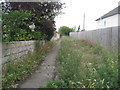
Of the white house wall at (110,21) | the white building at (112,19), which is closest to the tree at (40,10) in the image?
the white building at (112,19)

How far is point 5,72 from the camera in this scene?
354 centimetres

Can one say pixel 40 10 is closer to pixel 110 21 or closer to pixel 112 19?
pixel 112 19

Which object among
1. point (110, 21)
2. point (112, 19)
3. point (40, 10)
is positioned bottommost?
point (40, 10)

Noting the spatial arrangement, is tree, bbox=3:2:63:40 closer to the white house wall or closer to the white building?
the white building

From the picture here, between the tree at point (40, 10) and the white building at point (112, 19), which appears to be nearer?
the tree at point (40, 10)

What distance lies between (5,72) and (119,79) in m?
2.60

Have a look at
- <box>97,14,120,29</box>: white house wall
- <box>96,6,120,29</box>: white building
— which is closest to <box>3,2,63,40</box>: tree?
<box>96,6,120,29</box>: white building

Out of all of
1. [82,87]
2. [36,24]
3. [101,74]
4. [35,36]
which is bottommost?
[82,87]

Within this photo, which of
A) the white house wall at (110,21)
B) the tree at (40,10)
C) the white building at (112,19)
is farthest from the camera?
the white house wall at (110,21)

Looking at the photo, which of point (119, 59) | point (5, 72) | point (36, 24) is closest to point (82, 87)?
point (119, 59)

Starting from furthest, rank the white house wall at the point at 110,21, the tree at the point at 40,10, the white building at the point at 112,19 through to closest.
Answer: the white house wall at the point at 110,21 → the white building at the point at 112,19 → the tree at the point at 40,10

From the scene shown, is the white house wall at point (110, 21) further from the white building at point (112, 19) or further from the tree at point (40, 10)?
the tree at point (40, 10)

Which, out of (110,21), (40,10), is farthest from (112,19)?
(40,10)

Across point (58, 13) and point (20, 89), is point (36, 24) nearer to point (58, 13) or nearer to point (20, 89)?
point (58, 13)
